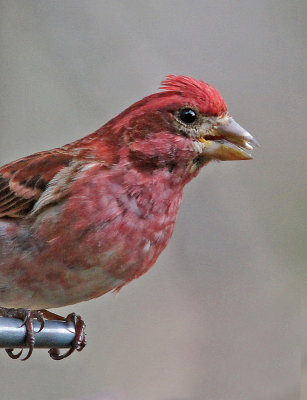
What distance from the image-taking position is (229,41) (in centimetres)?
547

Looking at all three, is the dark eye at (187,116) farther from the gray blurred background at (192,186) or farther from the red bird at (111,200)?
the gray blurred background at (192,186)

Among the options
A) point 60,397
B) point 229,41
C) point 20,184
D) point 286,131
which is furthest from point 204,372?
point 20,184

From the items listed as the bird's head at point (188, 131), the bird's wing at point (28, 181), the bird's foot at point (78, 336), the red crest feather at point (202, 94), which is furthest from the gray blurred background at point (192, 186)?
the red crest feather at point (202, 94)

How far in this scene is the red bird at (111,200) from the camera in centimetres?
260


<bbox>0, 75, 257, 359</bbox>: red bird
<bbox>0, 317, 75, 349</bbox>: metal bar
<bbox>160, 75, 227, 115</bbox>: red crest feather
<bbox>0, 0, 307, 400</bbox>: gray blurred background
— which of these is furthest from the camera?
<bbox>0, 0, 307, 400</bbox>: gray blurred background

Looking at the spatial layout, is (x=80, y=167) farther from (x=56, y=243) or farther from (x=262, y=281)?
(x=262, y=281)

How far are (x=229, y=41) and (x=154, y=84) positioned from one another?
0.66m

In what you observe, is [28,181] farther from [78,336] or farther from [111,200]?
[78,336]

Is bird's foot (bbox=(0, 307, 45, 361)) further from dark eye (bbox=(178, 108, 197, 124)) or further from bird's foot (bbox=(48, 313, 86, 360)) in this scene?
dark eye (bbox=(178, 108, 197, 124))

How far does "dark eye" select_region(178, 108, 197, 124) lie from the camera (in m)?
2.73

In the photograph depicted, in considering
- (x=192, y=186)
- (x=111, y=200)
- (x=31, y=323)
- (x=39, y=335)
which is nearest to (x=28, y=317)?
(x=31, y=323)

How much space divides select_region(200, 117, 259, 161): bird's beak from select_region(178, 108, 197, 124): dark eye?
0.07 m

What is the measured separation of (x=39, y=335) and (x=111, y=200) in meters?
0.64

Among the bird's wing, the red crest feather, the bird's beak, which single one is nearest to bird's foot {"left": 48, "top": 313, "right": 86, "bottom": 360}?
the bird's wing
